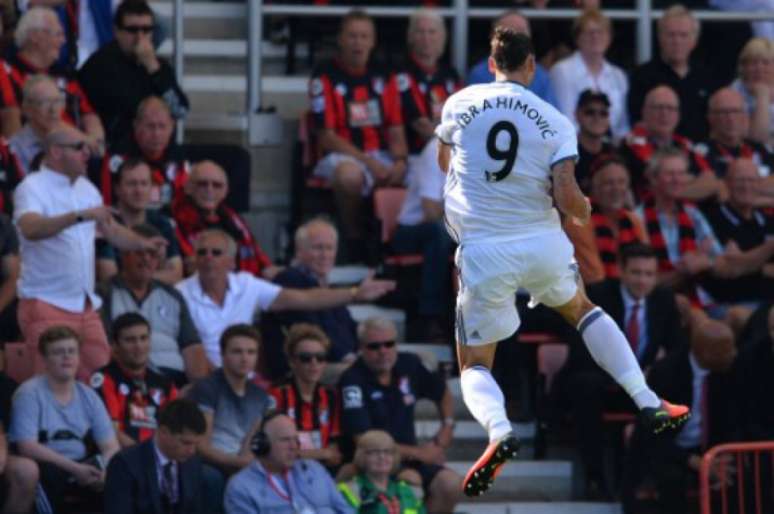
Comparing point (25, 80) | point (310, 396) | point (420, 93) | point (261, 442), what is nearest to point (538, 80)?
point (420, 93)

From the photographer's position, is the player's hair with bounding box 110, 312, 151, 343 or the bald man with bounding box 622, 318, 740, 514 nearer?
the player's hair with bounding box 110, 312, 151, 343

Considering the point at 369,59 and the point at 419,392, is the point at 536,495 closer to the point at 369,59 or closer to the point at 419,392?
the point at 419,392

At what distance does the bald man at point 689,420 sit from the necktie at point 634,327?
0.70ft

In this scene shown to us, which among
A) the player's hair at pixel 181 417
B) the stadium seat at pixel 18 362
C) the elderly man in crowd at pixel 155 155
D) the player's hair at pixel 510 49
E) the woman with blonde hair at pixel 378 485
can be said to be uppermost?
the player's hair at pixel 510 49

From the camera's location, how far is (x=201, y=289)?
46.1 feet

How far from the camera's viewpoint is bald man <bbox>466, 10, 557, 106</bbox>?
15.5 meters

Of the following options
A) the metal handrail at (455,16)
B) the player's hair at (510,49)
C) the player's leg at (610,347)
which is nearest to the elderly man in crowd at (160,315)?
the metal handrail at (455,16)

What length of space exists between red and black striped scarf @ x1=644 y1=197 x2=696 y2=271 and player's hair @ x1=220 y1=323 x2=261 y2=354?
10.1 feet

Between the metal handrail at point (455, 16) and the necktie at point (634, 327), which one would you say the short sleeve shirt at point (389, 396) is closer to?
the necktie at point (634, 327)

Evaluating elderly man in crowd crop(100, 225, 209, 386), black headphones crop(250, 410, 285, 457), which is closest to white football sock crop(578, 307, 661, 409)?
black headphones crop(250, 410, 285, 457)

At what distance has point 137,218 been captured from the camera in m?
14.0

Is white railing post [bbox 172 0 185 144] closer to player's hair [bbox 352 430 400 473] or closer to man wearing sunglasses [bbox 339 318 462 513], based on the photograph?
man wearing sunglasses [bbox 339 318 462 513]

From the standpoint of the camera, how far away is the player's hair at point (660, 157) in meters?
15.2

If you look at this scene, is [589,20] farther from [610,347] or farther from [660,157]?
[610,347]
